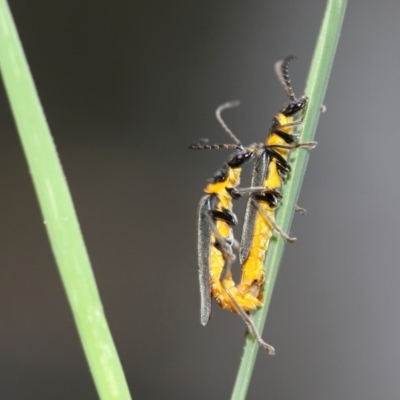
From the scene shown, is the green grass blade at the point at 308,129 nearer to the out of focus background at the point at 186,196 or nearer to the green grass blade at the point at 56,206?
the green grass blade at the point at 56,206

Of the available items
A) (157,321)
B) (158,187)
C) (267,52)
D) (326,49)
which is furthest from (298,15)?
(326,49)

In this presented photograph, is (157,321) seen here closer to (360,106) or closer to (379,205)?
(379,205)

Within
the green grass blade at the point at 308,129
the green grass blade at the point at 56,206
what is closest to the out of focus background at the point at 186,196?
the green grass blade at the point at 308,129

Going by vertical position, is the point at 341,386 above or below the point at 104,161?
below


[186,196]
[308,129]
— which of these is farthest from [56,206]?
[186,196]

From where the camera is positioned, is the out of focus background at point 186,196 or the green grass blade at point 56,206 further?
the out of focus background at point 186,196

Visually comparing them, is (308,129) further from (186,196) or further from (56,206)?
(186,196)
